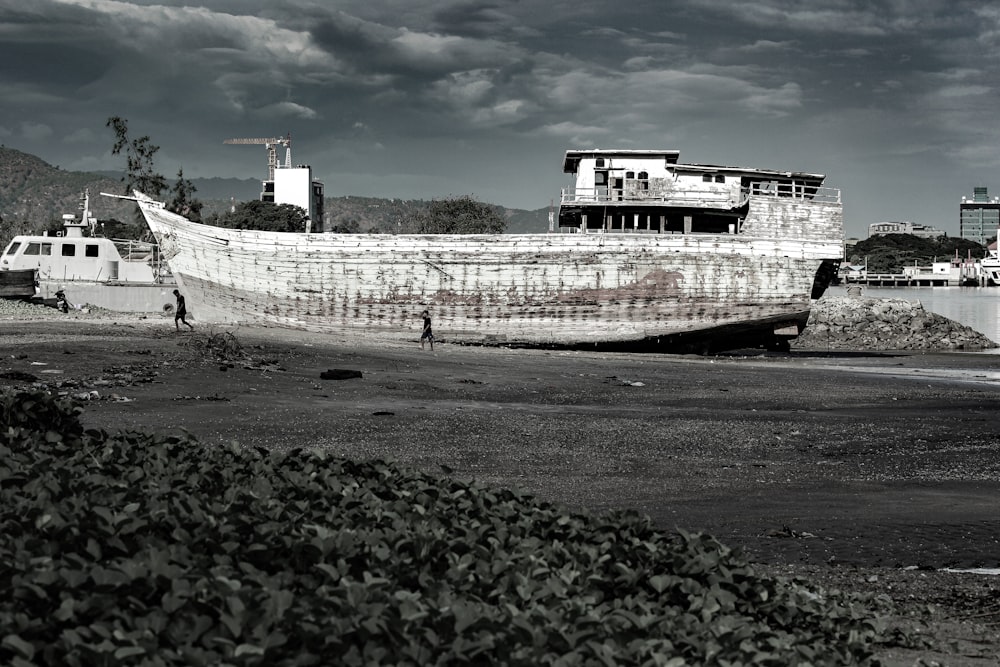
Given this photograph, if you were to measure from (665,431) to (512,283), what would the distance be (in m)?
22.7

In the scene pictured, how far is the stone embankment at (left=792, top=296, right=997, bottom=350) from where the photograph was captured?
56812 millimetres

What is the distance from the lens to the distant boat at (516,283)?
39875 mm

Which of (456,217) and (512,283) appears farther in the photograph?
(456,217)

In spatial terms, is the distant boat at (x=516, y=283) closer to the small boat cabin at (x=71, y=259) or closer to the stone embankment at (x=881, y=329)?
the small boat cabin at (x=71, y=259)

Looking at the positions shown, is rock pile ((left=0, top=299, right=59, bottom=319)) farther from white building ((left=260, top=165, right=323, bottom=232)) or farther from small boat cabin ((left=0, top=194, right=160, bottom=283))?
white building ((left=260, top=165, right=323, bottom=232))

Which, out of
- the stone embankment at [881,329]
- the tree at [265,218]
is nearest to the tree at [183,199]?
the tree at [265,218]

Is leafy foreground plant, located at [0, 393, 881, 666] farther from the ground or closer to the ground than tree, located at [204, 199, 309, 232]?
closer to the ground

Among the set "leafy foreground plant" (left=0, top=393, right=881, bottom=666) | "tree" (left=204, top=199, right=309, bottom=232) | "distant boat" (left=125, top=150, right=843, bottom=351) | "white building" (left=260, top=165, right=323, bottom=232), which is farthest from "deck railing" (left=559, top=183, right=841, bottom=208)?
"white building" (left=260, top=165, right=323, bottom=232)

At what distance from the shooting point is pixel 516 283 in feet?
131

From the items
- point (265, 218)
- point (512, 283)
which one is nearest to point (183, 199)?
point (265, 218)

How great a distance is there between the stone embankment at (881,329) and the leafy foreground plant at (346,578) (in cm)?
5264

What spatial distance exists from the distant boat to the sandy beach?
285 inches

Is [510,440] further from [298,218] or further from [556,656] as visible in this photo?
[298,218]

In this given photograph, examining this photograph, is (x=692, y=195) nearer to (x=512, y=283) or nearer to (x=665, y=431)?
(x=512, y=283)
